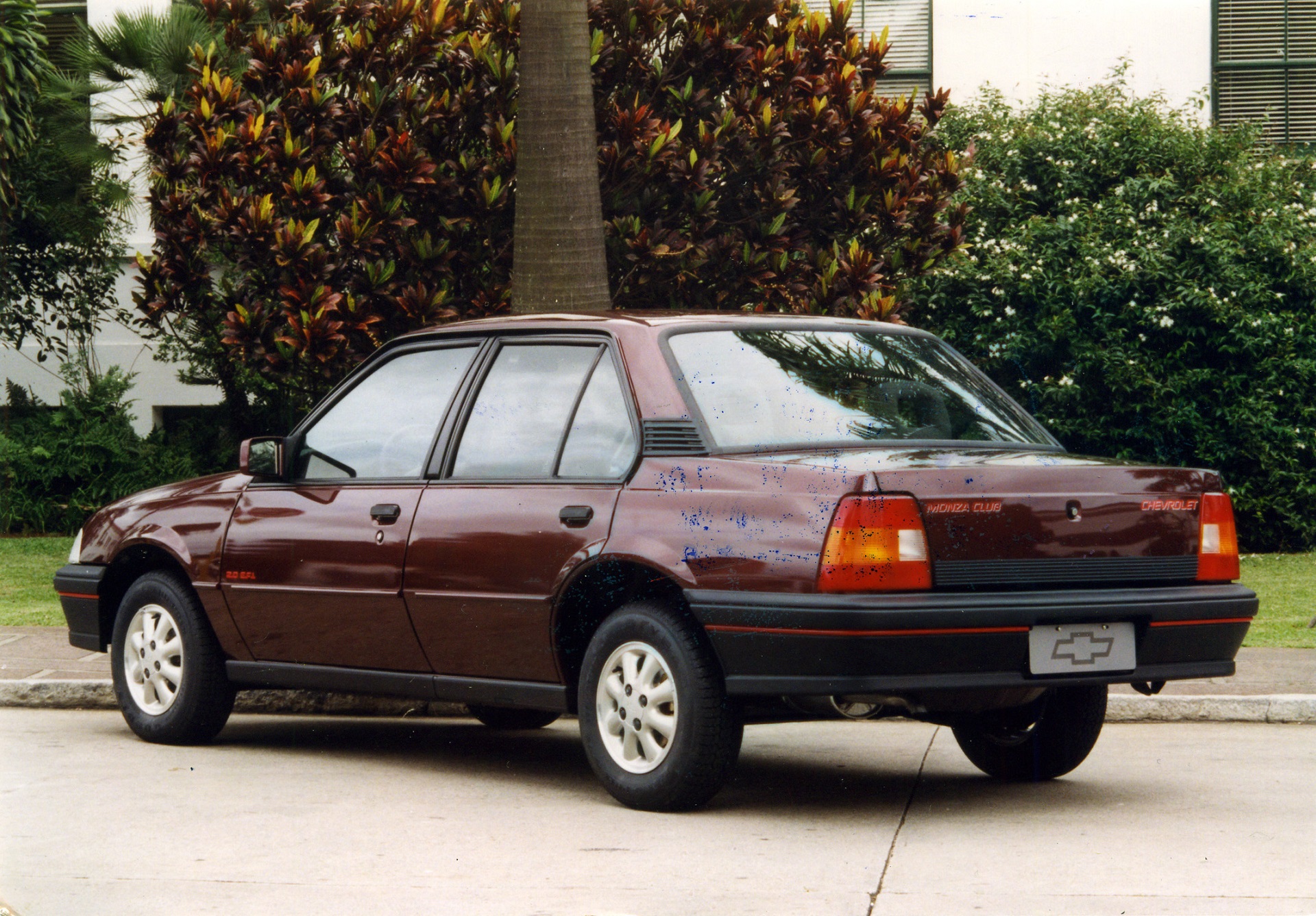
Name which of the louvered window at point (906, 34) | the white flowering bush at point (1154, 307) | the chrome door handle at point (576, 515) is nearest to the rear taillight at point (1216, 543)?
the chrome door handle at point (576, 515)

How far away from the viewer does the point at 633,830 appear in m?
5.59

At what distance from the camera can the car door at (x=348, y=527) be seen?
6.63 metres

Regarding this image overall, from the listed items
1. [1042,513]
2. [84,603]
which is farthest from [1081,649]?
[84,603]

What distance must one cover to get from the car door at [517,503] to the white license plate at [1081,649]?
1419mm

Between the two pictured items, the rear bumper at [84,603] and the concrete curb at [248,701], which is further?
the concrete curb at [248,701]

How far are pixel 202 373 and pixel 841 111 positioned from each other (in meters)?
10.1

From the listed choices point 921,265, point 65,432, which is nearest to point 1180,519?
point 921,265

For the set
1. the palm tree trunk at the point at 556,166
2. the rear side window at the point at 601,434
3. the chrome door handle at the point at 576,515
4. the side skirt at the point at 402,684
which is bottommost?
the side skirt at the point at 402,684

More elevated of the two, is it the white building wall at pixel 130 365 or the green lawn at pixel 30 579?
the white building wall at pixel 130 365

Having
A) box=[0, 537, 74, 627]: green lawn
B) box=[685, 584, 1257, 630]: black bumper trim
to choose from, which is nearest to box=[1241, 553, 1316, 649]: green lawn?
box=[685, 584, 1257, 630]: black bumper trim

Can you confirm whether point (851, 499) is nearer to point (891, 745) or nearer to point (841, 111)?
point (891, 745)

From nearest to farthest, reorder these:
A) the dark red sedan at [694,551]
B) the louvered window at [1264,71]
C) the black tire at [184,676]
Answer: the dark red sedan at [694,551] < the black tire at [184,676] < the louvered window at [1264,71]

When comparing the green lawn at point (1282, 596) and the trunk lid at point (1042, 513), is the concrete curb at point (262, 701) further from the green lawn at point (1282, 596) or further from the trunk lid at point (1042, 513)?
the green lawn at point (1282, 596)

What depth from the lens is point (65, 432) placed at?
18.8 metres
